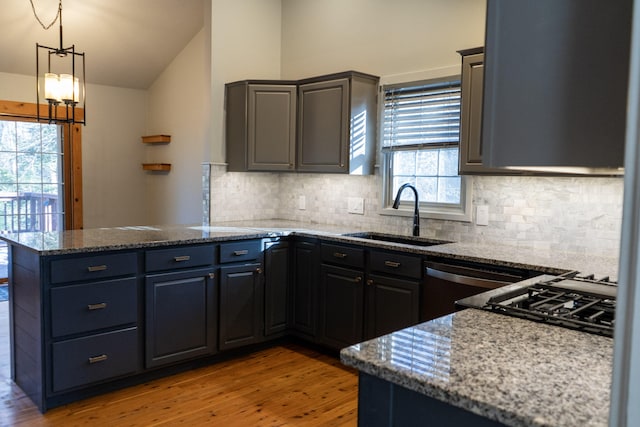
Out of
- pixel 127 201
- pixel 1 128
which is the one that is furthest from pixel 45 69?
pixel 127 201

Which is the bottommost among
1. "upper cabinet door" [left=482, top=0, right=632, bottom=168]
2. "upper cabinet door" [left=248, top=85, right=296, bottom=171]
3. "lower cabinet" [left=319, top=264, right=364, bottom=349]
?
"lower cabinet" [left=319, top=264, right=364, bottom=349]

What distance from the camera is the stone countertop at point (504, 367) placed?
990mm

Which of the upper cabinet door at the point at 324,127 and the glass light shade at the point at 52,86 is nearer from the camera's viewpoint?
the glass light shade at the point at 52,86

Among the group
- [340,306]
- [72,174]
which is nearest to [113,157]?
[72,174]

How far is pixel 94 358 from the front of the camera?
299 cm

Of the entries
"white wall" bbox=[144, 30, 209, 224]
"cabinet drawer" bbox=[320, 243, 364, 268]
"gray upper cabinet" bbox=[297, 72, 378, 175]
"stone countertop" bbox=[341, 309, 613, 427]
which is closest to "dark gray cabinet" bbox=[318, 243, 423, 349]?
"cabinet drawer" bbox=[320, 243, 364, 268]

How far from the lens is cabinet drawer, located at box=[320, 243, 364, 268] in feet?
11.6

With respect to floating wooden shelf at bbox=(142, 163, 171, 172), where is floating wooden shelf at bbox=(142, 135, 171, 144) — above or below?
above

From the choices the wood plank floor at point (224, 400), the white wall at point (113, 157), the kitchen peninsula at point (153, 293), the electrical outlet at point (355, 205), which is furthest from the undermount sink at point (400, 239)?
the white wall at point (113, 157)

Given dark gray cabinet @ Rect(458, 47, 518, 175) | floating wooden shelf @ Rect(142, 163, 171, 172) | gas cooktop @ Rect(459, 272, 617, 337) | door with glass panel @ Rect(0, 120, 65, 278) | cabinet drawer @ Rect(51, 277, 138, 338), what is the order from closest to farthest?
gas cooktop @ Rect(459, 272, 617, 337)
cabinet drawer @ Rect(51, 277, 138, 338)
dark gray cabinet @ Rect(458, 47, 518, 175)
door with glass panel @ Rect(0, 120, 65, 278)
floating wooden shelf @ Rect(142, 163, 171, 172)

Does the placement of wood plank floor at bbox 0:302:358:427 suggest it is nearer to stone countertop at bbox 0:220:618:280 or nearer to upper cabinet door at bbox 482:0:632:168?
stone countertop at bbox 0:220:618:280

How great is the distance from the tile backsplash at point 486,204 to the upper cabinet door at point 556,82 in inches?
92.9

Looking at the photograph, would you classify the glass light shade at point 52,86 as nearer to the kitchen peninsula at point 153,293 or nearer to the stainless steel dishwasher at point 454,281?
the kitchen peninsula at point 153,293

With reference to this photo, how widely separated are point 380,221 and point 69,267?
7.51ft
